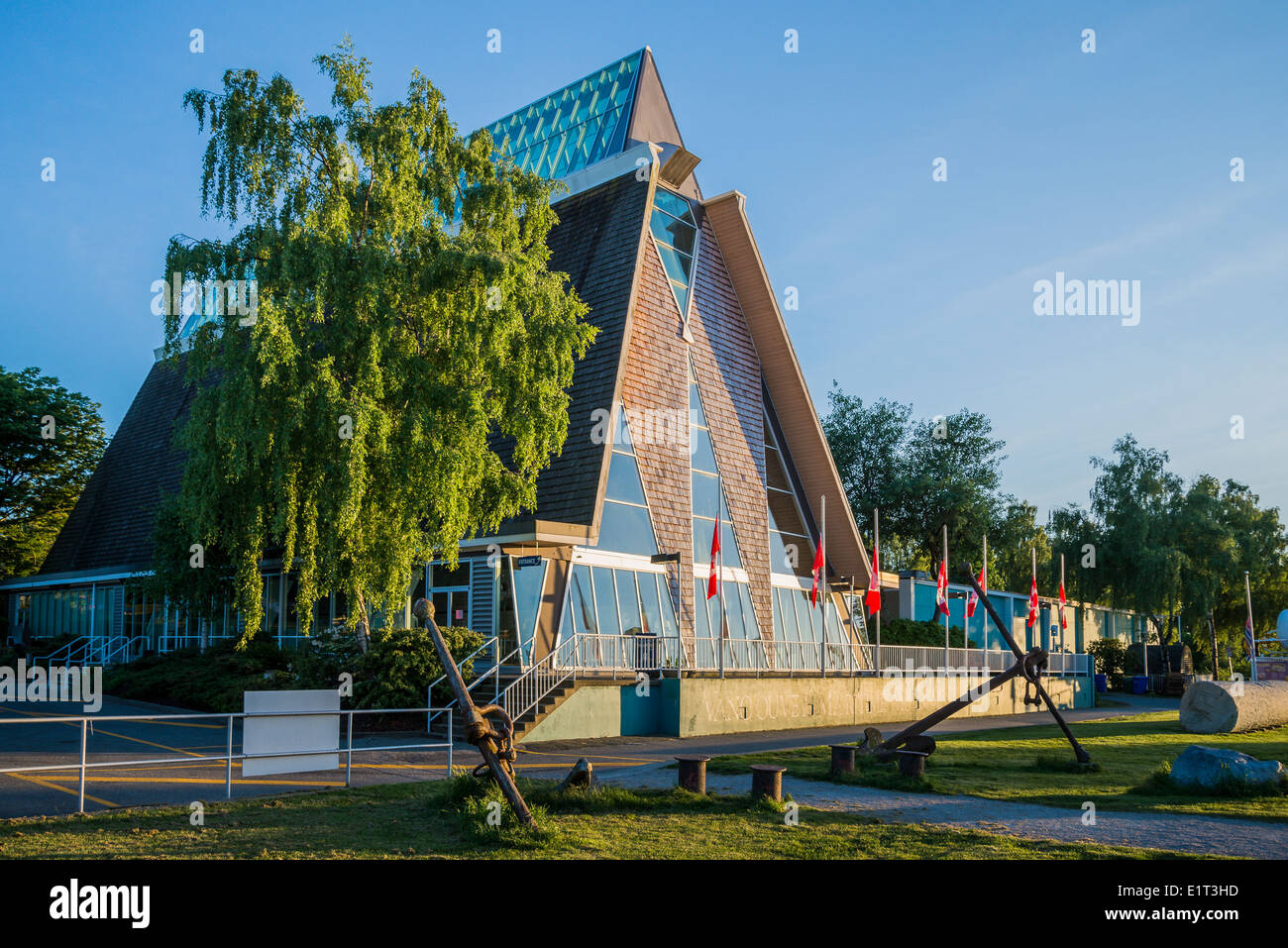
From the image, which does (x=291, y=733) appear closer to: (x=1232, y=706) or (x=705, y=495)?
(x=705, y=495)

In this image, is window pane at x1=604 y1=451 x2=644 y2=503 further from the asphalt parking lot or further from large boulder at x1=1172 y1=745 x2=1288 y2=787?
large boulder at x1=1172 y1=745 x2=1288 y2=787

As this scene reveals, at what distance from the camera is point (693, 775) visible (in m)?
11.8

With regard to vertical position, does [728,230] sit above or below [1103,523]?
above

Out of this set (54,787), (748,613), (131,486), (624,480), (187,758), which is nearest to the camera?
(54,787)

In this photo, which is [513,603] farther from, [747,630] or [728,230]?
[728,230]

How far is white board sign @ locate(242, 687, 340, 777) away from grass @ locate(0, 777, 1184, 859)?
863 millimetres

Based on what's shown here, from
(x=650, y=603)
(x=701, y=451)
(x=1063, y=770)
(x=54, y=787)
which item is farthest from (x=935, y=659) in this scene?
(x=54, y=787)

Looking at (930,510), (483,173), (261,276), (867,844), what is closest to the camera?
(867,844)

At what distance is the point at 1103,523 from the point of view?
54312mm

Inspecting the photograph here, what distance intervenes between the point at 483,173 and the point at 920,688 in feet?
67.9

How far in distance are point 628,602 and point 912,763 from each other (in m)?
11.7

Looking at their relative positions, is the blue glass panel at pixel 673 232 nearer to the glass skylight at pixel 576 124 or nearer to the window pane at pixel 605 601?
the glass skylight at pixel 576 124

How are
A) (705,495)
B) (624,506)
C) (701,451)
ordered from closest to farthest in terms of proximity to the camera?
1. (624,506)
2. (705,495)
3. (701,451)

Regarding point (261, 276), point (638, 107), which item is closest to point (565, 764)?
point (261, 276)
